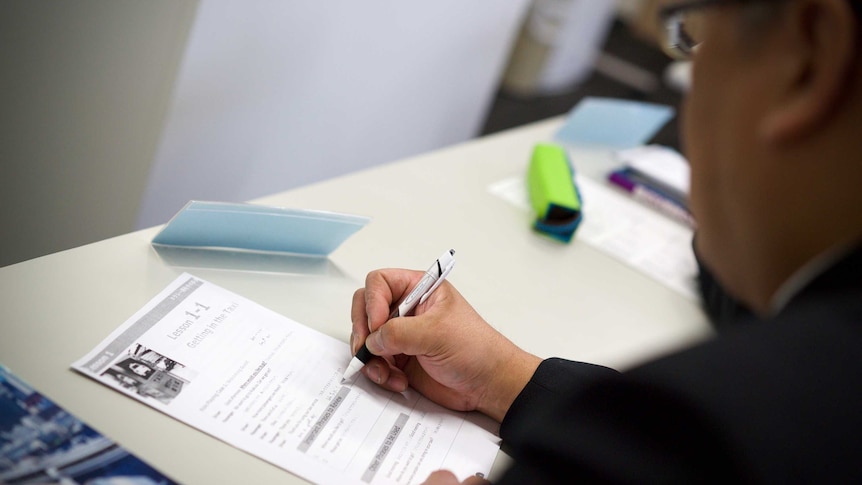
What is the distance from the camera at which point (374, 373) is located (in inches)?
34.8

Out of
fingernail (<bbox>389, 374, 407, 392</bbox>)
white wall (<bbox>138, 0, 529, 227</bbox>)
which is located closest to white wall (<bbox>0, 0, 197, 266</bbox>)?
white wall (<bbox>138, 0, 529, 227</bbox>)

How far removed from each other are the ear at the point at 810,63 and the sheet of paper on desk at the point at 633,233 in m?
0.84

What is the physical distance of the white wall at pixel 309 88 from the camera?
169cm

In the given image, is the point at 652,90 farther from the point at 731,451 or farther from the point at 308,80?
the point at 731,451

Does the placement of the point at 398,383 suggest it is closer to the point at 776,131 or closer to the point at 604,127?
the point at 776,131

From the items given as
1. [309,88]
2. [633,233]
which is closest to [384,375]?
[633,233]

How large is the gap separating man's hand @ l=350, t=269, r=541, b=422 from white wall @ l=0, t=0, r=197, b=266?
860 millimetres

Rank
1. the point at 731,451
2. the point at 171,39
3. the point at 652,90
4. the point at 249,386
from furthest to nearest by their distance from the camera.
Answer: the point at 652,90
the point at 171,39
the point at 249,386
the point at 731,451

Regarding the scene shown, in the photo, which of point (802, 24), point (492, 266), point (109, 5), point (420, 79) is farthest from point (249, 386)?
point (420, 79)

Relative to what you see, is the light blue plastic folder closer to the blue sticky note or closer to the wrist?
the wrist

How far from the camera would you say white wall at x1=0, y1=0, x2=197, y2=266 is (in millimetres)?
1383

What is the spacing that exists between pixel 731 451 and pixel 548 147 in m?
1.15

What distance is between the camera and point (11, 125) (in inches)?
56.7

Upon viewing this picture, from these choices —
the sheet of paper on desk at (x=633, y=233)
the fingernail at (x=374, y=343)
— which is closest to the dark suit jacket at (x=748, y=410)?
the fingernail at (x=374, y=343)
